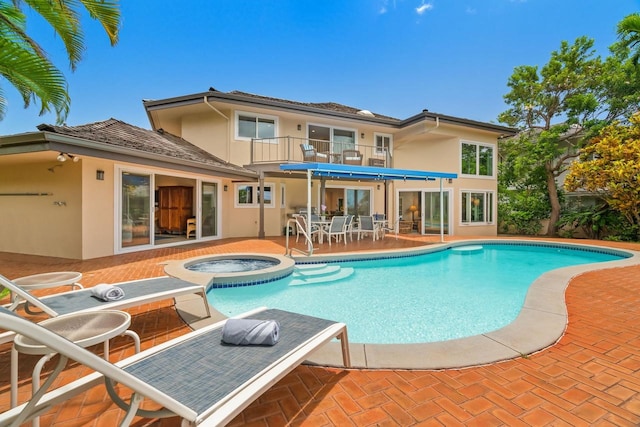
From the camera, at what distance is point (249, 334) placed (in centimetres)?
249

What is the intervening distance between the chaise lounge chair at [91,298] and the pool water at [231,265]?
3.18 m

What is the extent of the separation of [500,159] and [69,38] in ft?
83.3

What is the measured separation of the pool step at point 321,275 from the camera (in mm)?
7300

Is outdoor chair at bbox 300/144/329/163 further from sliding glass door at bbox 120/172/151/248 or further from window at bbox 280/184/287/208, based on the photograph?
sliding glass door at bbox 120/172/151/248

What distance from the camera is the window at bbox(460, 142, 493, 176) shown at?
54.7ft

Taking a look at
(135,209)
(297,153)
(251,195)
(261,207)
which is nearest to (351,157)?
(297,153)

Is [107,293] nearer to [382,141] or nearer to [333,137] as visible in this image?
[333,137]

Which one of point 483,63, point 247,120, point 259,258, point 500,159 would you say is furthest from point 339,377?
point 500,159

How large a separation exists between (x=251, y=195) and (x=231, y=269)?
7.33 m

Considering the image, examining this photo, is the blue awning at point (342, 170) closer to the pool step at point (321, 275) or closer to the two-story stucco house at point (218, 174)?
the two-story stucco house at point (218, 174)

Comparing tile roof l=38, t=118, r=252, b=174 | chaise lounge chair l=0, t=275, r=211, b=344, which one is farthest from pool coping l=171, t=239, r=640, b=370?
tile roof l=38, t=118, r=252, b=174

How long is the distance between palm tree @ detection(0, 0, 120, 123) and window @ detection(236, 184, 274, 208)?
823 centimetres

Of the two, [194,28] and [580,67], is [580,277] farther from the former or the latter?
[194,28]

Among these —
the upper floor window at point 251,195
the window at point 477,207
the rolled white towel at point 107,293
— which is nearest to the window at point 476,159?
the window at point 477,207
